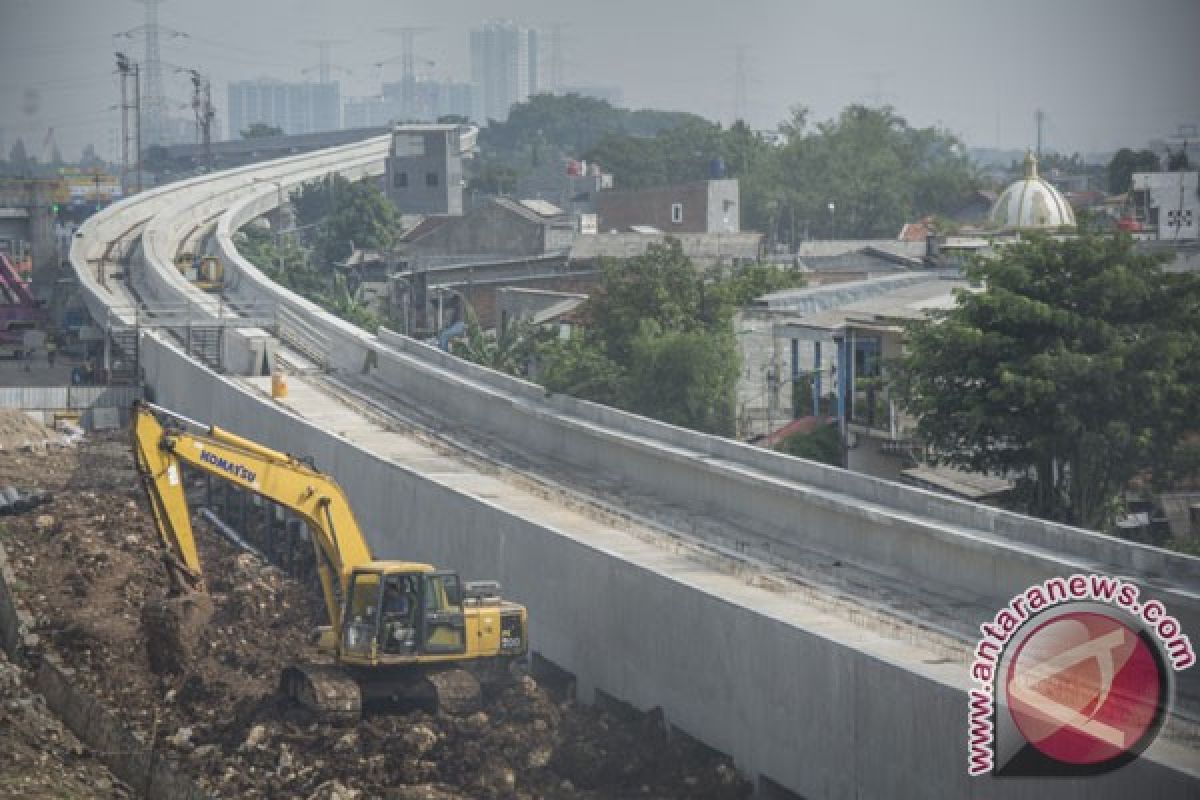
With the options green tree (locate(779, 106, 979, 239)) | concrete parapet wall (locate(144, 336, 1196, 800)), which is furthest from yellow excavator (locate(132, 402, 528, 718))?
green tree (locate(779, 106, 979, 239))

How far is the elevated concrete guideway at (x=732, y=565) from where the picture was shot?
875 inches

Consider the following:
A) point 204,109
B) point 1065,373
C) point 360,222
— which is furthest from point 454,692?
point 204,109

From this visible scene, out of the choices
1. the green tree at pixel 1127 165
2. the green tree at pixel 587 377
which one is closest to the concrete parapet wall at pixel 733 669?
the green tree at pixel 587 377

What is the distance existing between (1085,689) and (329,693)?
1024 centimetres

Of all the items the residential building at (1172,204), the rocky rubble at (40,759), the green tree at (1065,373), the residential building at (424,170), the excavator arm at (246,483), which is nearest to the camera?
the rocky rubble at (40,759)

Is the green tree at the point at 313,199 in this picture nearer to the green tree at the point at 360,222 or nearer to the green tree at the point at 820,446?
the green tree at the point at 360,222

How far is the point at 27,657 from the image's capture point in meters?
32.8

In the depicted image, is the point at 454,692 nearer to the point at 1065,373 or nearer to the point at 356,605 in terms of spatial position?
Result: the point at 356,605

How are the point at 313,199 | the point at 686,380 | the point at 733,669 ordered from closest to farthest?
the point at 733,669, the point at 686,380, the point at 313,199

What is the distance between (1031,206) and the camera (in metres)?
73.6

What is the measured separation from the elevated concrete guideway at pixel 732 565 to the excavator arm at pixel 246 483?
336 cm

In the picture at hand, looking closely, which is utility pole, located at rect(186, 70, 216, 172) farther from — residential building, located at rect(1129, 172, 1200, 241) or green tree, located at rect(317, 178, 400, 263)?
residential building, located at rect(1129, 172, 1200, 241)

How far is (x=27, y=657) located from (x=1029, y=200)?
49167mm

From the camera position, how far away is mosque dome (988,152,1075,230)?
72938mm
